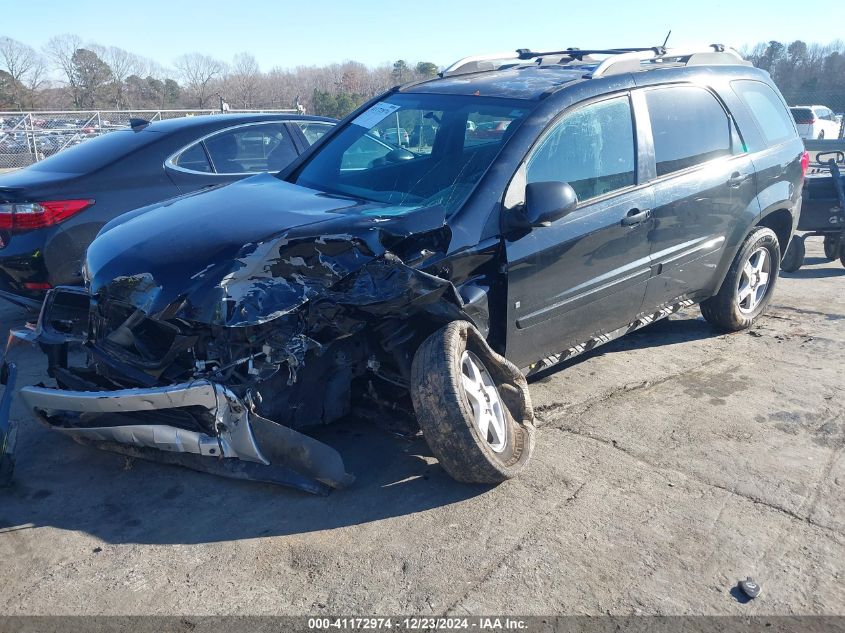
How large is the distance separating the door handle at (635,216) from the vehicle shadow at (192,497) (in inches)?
71.3

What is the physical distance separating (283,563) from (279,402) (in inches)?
30.7

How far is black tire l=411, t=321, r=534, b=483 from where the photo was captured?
11.3 ft

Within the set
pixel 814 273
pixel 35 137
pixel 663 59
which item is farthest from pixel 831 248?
pixel 35 137

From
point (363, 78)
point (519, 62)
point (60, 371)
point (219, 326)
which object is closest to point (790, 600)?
point (219, 326)

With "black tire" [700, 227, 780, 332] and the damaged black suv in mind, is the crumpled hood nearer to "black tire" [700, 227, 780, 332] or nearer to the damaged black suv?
the damaged black suv

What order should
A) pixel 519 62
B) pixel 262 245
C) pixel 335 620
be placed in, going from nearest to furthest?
pixel 335 620, pixel 262 245, pixel 519 62

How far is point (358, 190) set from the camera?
443cm

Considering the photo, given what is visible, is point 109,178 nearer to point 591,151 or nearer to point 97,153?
point 97,153

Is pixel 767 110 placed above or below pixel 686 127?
above

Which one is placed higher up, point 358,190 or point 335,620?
point 358,190

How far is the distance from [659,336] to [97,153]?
4832 millimetres

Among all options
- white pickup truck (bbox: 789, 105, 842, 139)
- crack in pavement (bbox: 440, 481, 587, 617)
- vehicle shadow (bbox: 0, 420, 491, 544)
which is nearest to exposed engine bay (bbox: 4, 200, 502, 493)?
vehicle shadow (bbox: 0, 420, 491, 544)

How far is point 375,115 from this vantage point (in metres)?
5.05

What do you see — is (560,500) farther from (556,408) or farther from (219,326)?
(219,326)
